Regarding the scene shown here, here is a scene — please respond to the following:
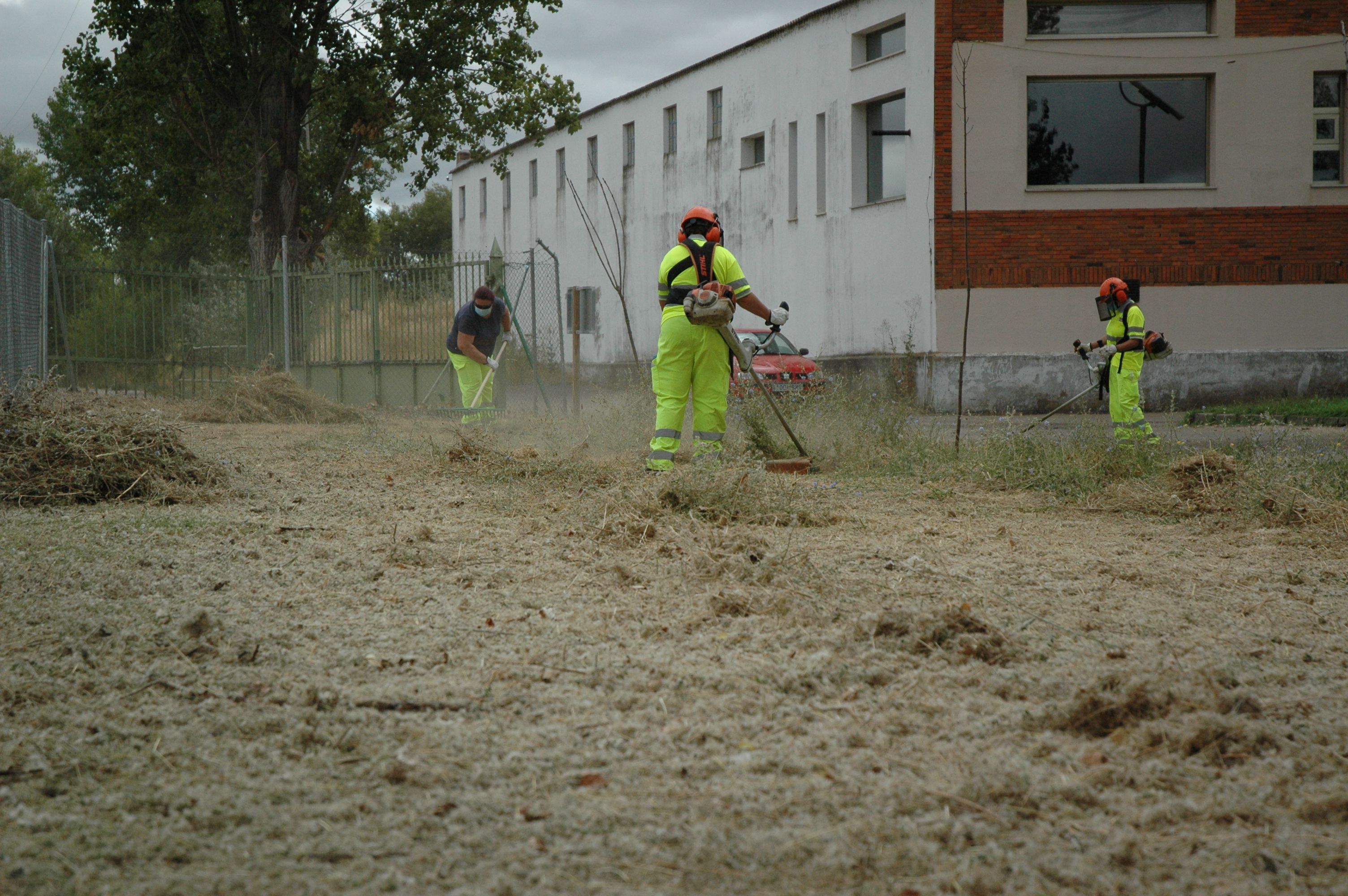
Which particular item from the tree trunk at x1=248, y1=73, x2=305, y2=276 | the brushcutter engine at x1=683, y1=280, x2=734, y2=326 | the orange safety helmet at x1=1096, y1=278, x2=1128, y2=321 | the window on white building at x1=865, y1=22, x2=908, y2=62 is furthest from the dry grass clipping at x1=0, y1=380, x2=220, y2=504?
the window on white building at x1=865, y1=22, x2=908, y2=62

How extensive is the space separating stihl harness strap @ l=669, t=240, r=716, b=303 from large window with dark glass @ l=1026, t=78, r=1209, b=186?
39.3 feet

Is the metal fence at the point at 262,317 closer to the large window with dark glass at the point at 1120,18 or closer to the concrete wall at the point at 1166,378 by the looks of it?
the concrete wall at the point at 1166,378

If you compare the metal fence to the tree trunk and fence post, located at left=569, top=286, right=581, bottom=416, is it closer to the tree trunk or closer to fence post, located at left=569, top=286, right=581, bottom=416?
the tree trunk

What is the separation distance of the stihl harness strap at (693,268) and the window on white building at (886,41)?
12864 mm

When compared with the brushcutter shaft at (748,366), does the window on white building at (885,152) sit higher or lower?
higher

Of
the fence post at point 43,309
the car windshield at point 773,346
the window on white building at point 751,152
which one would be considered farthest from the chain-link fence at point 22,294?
the window on white building at point 751,152

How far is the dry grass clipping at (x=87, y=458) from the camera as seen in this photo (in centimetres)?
670

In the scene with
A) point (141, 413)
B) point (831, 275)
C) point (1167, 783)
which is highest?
point (831, 275)

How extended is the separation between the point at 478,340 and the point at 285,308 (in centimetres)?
641

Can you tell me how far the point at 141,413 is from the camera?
7809 millimetres

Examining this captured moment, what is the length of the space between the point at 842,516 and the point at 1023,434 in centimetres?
265

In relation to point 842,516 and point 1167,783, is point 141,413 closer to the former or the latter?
point 842,516

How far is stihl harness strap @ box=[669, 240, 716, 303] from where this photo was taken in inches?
336

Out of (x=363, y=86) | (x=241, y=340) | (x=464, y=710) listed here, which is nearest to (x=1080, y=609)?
(x=464, y=710)
